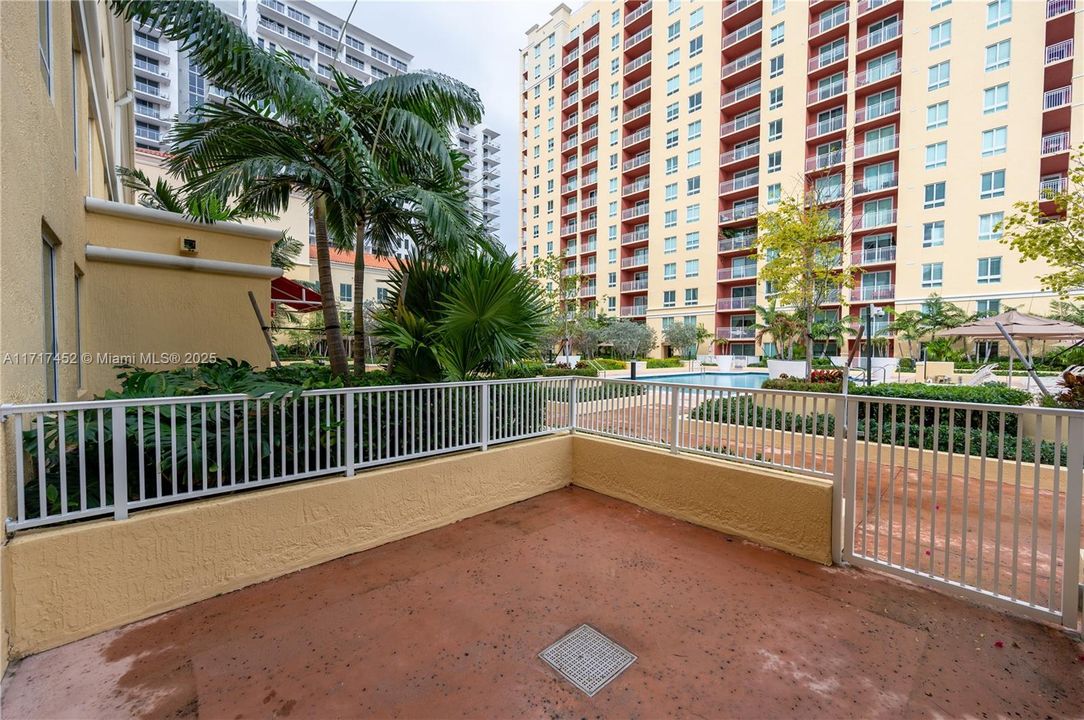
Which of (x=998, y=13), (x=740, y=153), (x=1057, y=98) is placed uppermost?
(x=998, y=13)

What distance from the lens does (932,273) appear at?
78.6 feet

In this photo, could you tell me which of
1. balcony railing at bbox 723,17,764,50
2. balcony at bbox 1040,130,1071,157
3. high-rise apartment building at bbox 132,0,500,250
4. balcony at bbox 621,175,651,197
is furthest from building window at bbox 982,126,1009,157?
high-rise apartment building at bbox 132,0,500,250

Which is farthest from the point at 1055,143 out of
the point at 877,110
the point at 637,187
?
the point at 637,187

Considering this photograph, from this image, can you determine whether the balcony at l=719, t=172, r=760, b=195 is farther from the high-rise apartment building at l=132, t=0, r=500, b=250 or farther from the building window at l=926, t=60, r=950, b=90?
the high-rise apartment building at l=132, t=0, r=500, b=250

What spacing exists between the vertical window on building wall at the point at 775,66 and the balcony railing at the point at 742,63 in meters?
1.12

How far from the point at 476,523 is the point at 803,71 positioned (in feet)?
115

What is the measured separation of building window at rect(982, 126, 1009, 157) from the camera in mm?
22094

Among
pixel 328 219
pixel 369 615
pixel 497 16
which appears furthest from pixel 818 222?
pixel 369 615

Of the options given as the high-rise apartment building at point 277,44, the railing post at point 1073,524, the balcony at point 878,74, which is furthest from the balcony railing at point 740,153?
the railing post at point 1073,524

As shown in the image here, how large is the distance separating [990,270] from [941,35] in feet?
42.3

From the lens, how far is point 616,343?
30125 mm

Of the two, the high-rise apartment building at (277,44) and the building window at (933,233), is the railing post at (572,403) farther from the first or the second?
the building window at (933,233)

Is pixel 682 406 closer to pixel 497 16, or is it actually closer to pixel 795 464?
pixel 795 464

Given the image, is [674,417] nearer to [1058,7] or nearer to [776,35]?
[1058,7]
